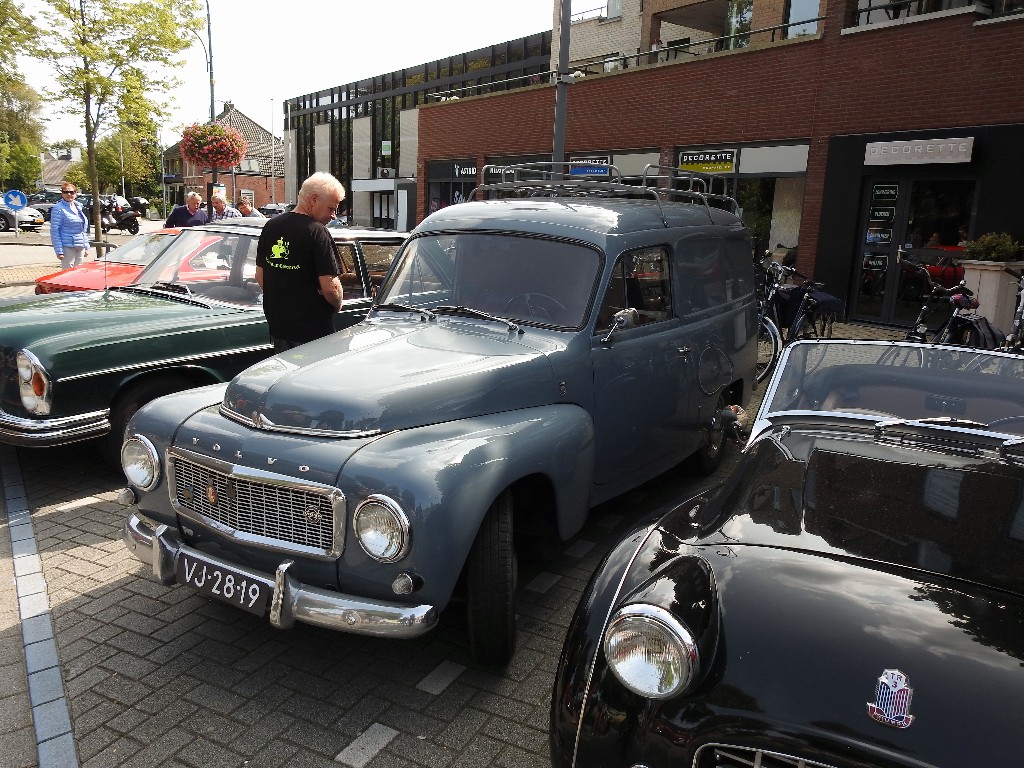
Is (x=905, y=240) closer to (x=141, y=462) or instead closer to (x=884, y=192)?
(x=884, y=192)

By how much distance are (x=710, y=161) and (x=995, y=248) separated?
6.52 m

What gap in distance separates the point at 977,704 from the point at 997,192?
12.2m

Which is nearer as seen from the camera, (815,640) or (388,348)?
(815,640)

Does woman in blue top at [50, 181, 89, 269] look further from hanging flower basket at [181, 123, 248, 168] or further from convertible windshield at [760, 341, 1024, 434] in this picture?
convertible windshield at [760, 341, 1024, 434]

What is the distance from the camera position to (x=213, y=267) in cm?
649

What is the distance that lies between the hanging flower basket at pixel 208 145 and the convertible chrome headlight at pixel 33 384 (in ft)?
49.6

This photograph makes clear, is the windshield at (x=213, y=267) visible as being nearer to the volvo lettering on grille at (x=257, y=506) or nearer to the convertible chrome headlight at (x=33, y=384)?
the convertible chrome headlight at (x=33, y=384)

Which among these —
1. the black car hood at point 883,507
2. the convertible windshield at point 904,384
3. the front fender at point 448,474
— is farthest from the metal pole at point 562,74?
the black car hood at point 883,507

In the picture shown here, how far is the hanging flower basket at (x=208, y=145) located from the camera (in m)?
18.4

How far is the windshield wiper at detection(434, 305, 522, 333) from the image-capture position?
4104 mm

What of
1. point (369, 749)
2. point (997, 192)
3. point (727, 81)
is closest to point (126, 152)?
point (727, 81)

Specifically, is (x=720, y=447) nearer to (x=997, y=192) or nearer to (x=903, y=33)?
(x=997, y=192)

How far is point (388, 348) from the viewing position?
390cm

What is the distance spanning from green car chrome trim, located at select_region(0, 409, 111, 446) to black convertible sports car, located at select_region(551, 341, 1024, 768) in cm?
391
